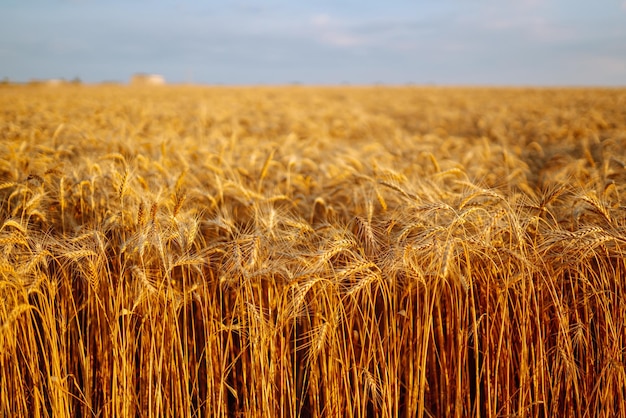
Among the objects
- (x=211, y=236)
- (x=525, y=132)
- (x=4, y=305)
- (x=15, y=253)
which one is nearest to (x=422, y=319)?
(x=211, y=236)

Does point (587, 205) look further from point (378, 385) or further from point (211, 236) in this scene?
point (211, 236)

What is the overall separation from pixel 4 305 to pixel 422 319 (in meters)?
1.92

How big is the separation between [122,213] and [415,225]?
5.15 ft

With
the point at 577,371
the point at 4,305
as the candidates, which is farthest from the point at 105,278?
the point at 577,371

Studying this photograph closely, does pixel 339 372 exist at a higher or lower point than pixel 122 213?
lower

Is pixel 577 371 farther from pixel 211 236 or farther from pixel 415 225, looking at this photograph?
pixel 211 236

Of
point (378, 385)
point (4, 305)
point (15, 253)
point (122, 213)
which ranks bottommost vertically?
point (378, 385)

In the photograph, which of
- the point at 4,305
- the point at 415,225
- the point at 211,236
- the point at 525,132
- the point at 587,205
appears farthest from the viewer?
the point at 525,132

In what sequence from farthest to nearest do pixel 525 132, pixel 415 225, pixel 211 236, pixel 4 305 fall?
pixel 525 132
pixel 211 236
pixel 415 225
pixel 4 305

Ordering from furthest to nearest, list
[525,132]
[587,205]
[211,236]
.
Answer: [525,132]
[211,236]
[587,205]

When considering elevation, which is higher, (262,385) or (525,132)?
(525,132)

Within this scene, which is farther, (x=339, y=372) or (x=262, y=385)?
(x=339, y=372)

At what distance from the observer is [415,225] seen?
209cm

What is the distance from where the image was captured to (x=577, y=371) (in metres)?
2.04
